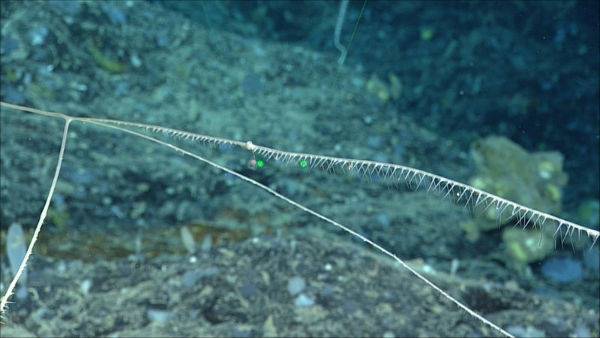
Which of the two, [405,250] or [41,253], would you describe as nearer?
[41,253]

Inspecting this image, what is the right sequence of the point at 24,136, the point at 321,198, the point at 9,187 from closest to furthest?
the point at 9,187 < the point at 24,136 < the point at 321,198

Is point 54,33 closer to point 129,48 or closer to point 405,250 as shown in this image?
point 129,48

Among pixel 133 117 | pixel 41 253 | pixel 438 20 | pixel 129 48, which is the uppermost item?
pixel 438 20

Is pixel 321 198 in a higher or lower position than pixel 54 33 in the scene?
lower

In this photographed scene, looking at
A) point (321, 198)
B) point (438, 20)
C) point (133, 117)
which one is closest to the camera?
point (321, 198)

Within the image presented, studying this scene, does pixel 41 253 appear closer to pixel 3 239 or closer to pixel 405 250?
pixel 3 239

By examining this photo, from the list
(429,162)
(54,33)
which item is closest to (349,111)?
(429,162)

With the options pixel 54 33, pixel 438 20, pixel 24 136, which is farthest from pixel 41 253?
pixel 438 20

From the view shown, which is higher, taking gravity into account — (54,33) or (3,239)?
(54,33)

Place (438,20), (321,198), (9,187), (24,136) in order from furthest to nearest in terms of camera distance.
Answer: (438,20) < (321,198) < (24,136) < (9,187)
